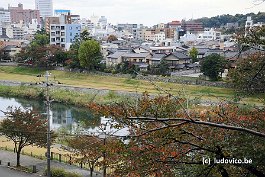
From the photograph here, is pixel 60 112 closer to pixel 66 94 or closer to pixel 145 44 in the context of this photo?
pixel 66 94

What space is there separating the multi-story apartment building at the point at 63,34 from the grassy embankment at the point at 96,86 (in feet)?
30.1

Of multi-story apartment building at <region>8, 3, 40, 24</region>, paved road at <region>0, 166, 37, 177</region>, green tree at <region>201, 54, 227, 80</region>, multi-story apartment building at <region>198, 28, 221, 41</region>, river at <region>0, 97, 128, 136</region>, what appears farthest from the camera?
multi-story apartment building at <region>8, 3, 40, 24</region>

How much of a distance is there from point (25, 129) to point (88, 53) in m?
21.9

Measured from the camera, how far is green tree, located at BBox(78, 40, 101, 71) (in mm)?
33750

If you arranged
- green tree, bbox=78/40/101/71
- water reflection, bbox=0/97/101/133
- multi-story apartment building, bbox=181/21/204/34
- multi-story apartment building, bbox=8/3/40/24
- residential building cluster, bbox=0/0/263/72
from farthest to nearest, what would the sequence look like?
multi-story apartment building, bbox=8/3/40/24
multi-story apartment building, bbox=181/21/204/34
residential building cluster, bbox=0/0/263/72
green tree, bbox=78/40/101/71
water reflection, bbox=0/97/101/133

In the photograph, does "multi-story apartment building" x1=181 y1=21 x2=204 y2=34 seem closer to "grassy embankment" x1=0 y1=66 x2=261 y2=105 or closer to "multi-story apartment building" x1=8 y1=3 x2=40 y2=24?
"grassy embankment" x1=0 y1=66 x2=261 y2=105

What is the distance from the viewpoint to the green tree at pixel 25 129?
40.8ft

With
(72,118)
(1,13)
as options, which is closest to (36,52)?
(72,118)

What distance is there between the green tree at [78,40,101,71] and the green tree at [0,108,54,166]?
21271 mm

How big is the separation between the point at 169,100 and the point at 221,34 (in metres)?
65.2

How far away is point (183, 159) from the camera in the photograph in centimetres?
427

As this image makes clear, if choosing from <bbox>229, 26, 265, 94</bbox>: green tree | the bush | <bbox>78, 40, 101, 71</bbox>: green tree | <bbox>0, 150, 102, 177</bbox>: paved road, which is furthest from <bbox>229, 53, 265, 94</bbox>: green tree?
<bbox>78, 40, 101, 71</bbox>: green tree

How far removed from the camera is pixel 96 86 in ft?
100

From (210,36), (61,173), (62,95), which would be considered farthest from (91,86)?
(210,36)
